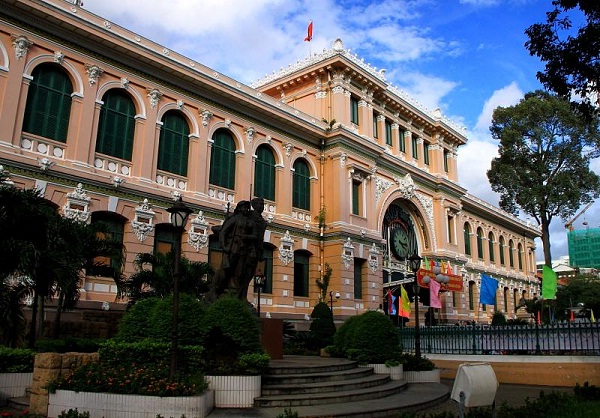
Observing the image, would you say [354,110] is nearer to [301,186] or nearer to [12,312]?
[301,186]

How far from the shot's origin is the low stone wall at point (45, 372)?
961 cm

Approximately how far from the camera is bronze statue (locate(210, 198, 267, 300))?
44.4ft

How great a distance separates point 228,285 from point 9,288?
512cm

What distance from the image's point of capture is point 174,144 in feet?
79.3

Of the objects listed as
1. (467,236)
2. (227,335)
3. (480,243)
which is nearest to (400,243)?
(467,236)

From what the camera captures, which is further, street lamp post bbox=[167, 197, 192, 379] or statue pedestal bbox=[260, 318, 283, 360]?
statue pedestal bbox=[260, 318, 283, 360]

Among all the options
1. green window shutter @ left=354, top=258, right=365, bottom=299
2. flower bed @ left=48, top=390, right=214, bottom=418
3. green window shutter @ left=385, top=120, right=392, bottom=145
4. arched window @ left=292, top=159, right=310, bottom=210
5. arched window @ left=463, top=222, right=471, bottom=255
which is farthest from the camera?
arched window @ left=463, top=222, right=471, bottom=255

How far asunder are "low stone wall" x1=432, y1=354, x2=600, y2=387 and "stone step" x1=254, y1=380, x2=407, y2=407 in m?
3.33

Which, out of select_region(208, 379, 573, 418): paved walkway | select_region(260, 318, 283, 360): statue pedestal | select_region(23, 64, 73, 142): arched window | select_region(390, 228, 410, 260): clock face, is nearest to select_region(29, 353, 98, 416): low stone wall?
select_region(208, 379, 573, 418): paved walkway

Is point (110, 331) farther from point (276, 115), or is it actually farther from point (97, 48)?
point (276, 115)

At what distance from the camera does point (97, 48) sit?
70.4 feet

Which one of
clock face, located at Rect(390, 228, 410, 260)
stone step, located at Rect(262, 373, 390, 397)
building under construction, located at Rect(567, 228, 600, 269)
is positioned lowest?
stone step, located at Rect(262, 373, 390, 397)

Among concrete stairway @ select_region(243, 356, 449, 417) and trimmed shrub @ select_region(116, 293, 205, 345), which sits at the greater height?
→ trimmed shrub @ select_region(116, 293, 205, 345)

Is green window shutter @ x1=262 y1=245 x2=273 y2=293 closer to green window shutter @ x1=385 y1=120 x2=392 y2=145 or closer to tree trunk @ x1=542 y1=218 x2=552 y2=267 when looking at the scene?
green window shutter @ x1=385 y1=120 x2=392 y2=145
